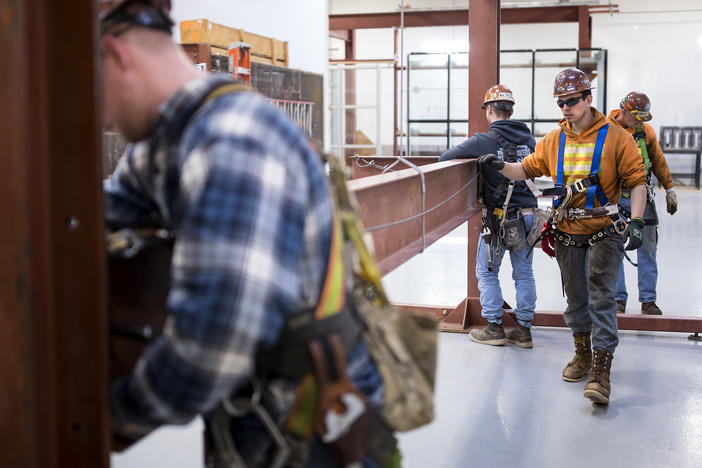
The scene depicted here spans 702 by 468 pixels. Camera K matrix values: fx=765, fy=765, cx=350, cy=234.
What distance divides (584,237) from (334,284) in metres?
4.13

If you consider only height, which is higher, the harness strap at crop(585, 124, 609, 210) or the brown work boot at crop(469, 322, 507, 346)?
the harness strap at crop(585, 124, 609, 210)

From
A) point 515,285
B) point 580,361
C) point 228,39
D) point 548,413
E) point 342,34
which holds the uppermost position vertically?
point 342,34

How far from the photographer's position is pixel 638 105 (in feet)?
22.4

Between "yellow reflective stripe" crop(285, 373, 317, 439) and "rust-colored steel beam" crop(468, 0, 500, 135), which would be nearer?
"yellow reflective stripe" crop(285, 373, 317, 439)

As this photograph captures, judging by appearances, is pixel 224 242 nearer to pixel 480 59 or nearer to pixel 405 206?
pixel 405 206

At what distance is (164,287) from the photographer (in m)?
1.49

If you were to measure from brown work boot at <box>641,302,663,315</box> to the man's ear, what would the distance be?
6525 millimetres

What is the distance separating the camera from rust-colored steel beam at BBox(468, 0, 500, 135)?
675 cm

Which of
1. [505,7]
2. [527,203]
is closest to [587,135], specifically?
[527,203]

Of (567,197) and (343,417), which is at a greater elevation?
(567,197)

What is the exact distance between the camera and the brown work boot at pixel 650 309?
6974 millimetres

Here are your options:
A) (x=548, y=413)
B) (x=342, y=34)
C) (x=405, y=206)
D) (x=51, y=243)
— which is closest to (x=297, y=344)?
(x=51, y=243)

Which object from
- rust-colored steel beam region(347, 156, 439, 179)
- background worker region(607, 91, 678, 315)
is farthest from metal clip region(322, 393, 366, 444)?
background worker region(607, 91, 678, 315)

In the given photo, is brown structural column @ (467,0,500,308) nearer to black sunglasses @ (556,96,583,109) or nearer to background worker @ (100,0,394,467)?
black sunglasses @ (556,96,583,109)
